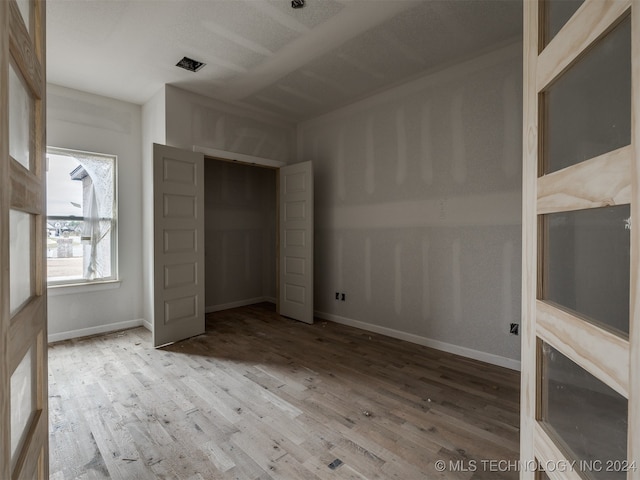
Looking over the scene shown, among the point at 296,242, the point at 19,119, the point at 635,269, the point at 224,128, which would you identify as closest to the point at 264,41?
the point at 224,128

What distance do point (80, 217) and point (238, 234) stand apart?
7.31ft

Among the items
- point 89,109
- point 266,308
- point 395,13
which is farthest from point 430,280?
point 89,109

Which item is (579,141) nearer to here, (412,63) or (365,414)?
(365,414)

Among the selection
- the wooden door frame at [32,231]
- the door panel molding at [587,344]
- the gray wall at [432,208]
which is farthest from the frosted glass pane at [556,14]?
the gray wall at [432,208]

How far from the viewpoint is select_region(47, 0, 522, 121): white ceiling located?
8.04 ft

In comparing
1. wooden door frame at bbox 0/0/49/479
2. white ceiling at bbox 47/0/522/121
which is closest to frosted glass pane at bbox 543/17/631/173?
wooden door frame at bbox 0/0/49/479

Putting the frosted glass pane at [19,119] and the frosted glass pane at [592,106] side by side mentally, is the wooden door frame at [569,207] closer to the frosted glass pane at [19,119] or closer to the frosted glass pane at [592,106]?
the frosted glass pane at [592,106]

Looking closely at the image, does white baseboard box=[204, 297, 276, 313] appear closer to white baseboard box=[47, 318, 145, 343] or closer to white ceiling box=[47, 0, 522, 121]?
white baseboard box=[47, 318, 145, 343]

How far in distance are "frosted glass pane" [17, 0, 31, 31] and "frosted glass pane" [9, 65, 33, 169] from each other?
0.53 feet

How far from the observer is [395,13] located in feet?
8.18

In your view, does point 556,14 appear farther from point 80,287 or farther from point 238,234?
point 238,234

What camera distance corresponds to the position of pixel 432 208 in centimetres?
350

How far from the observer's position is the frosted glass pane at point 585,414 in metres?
0.63

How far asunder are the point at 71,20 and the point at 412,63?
306 centimetres
